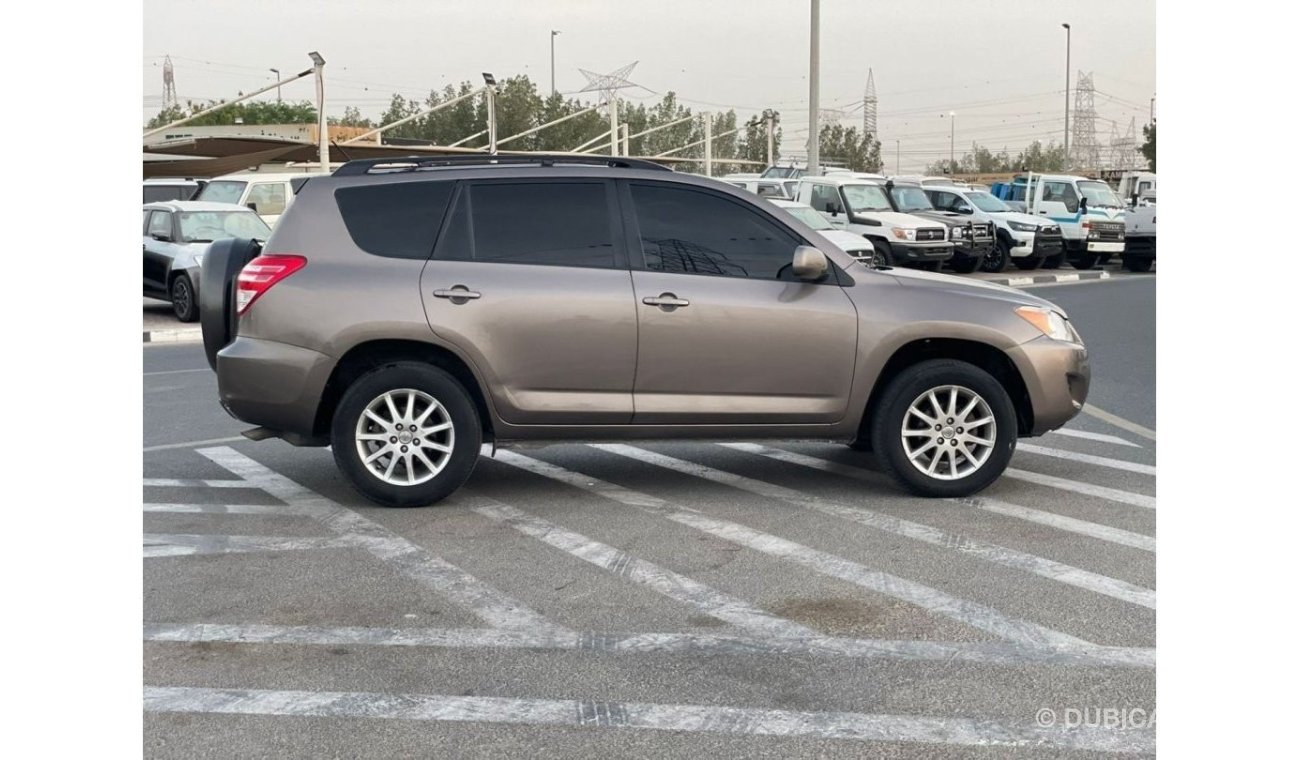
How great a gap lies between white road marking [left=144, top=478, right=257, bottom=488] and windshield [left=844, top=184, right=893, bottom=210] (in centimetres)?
1937

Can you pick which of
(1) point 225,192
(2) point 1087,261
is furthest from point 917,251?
(1) point 225,192

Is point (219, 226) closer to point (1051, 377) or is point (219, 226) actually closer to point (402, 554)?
point (402, 554)

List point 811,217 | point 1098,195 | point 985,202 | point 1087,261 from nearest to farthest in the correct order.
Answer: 1. point 811,217
2. point 985,202
3. point 1087,261
4. point 1098,195

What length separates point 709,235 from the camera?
773 cm

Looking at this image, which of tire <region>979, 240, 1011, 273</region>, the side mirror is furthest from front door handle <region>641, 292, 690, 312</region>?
tire <region>979, 240, 1011, 273</region>

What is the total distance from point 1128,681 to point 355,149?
120ft

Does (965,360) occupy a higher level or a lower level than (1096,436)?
higher

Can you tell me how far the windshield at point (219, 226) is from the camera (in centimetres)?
1978

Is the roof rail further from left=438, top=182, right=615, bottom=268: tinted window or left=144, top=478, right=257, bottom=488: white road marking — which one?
left=144, top=478, right=257, bottom=488: white road marking

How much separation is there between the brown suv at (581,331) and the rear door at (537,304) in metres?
0.01

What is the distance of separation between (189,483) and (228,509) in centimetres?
82

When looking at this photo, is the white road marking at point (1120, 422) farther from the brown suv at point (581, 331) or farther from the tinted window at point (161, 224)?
the tinted window at point (161, 224)

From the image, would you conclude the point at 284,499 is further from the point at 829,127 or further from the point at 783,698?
the point at 829,127

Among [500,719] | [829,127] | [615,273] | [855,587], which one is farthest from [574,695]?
[829,127]
